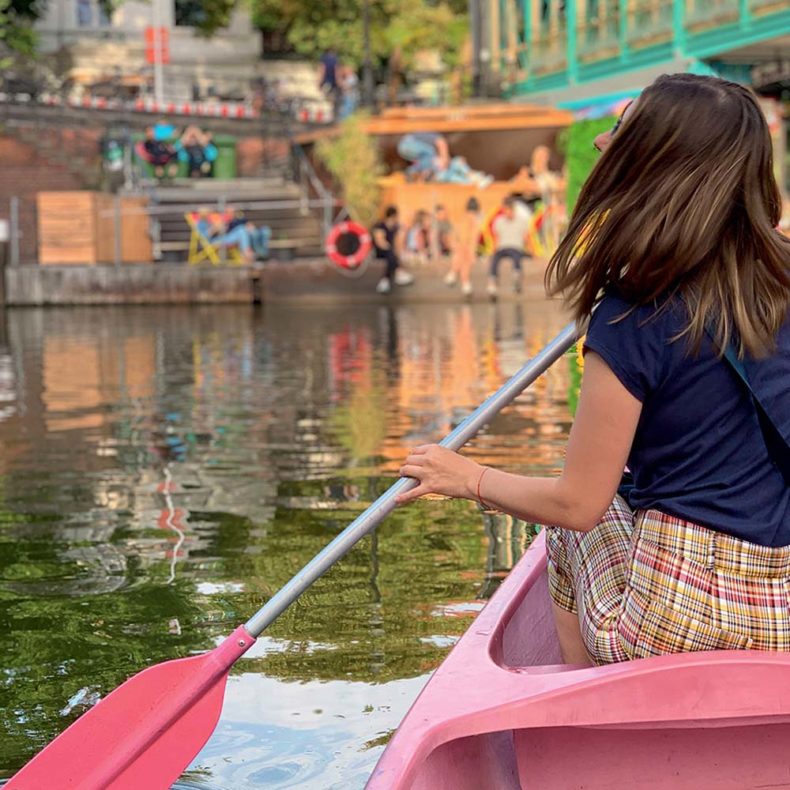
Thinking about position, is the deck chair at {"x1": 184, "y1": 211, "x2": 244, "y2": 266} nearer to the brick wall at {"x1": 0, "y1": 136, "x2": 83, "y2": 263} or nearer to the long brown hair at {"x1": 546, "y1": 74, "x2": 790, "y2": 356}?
the brick wall at {"x1": 0, "y1": 136, "x2": 83, "y2": 263}

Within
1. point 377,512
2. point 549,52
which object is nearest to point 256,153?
point 549,52

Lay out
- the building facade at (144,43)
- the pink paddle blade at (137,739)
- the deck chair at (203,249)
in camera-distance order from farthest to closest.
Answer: the building facade at (144,43), the deck chair at (203,249), the pink paddle blade at (137,739)

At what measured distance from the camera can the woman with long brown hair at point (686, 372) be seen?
101 inches

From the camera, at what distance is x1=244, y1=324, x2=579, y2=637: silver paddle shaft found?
10.2ft

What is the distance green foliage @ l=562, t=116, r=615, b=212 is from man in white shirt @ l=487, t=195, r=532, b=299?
2.85 ft

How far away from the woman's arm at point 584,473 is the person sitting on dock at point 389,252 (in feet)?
78.5

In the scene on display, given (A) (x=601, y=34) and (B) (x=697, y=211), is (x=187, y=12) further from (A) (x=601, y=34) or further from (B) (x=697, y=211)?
(B) (x=697, y=211)

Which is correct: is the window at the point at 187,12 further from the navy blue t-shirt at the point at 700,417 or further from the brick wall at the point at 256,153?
the navy blue t-shirt at the point at 700,417

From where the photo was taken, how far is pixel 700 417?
264 centimetres

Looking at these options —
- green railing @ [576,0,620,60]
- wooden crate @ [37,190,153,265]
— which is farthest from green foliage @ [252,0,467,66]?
wooden crate @ [37,190,153,265]

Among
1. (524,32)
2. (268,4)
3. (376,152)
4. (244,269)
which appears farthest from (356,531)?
(268,4)

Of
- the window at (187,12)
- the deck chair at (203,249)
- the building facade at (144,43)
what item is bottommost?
the deck chair at (203,249)

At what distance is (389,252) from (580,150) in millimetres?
3605

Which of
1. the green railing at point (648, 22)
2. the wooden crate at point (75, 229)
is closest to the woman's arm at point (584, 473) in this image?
the green railing at point (648, 22)
